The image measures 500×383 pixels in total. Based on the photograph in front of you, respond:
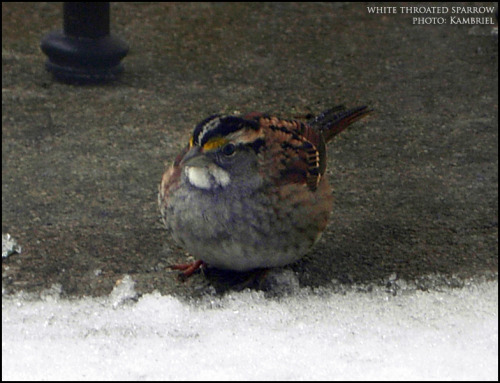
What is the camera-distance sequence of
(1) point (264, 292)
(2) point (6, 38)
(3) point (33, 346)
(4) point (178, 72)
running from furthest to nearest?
(2) point (6, 38) → (4) point (178, 72) → (1) point (264, 292) → (3) point (33, 346)

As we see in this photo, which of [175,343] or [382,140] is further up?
[382,140]

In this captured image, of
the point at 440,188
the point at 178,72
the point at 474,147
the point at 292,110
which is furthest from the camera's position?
the point at 178,72

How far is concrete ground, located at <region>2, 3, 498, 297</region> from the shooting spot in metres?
3.57

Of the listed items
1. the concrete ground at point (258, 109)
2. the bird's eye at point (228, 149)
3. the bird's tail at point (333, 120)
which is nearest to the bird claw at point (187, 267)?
the concrete ground at point (258, 109)

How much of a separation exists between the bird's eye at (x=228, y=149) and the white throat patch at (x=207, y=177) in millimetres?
72

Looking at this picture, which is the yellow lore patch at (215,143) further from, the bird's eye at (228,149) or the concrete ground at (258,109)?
the concrete ground at (258,109)

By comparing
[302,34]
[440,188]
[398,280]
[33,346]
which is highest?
[302,34]

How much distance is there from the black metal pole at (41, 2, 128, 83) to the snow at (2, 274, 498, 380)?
2.31 m

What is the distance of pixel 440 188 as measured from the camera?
4.25 metres

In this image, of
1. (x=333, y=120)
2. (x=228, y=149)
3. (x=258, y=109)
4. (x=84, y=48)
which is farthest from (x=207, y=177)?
(x=84, y=48)

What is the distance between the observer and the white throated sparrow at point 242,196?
2988mm

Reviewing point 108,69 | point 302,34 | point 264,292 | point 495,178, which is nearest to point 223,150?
point 264,292

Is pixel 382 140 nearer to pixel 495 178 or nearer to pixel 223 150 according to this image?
pixel 495 178

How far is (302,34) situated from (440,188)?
2.38 meters
